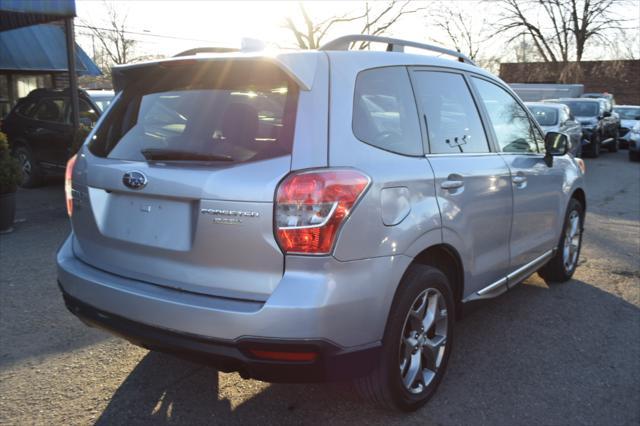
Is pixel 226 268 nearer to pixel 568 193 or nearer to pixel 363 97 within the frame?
pixel 363 97

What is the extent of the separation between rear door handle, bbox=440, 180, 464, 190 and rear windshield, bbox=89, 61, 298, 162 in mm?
1005

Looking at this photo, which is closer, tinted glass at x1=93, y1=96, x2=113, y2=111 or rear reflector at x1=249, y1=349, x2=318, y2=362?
rear reflector at x1=249, y1=349, x2=318, y2=362

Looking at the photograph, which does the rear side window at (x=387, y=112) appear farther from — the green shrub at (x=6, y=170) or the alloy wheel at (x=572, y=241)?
the green shrub at (x=6, y=170)

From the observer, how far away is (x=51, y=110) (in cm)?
1010

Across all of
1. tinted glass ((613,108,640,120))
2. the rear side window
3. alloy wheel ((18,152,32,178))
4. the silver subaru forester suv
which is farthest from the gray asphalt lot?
tinted glass ((613,108,640,120))

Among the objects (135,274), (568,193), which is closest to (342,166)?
(135,274)

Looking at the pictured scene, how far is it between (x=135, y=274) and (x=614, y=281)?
14.8 ft

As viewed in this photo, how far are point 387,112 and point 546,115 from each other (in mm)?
12354

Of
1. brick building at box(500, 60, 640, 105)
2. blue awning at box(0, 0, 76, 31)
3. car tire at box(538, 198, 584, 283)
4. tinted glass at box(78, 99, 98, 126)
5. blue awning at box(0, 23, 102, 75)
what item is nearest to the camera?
car tire at box(538, 198, 584, 283)

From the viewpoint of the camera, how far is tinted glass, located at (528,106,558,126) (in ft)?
45.0

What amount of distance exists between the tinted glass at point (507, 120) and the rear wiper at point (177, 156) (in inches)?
81.5

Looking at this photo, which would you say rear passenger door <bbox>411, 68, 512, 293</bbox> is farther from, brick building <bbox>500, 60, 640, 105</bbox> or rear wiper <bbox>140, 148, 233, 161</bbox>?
brick building <bbox>500, 60, 640, 105</bbox>

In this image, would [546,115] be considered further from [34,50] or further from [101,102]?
[34,50]

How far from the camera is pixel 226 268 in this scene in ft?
8.05
